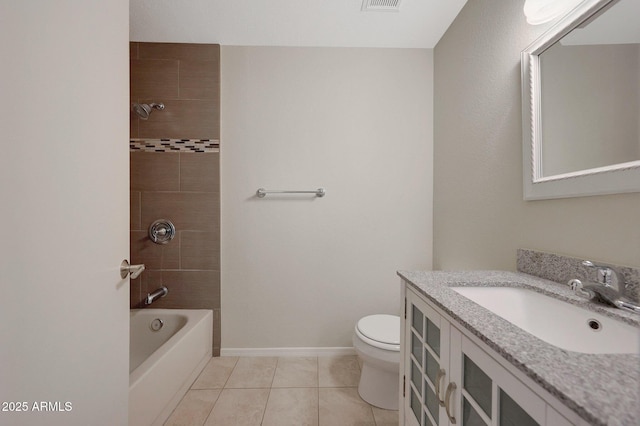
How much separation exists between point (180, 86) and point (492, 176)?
207 centimetres

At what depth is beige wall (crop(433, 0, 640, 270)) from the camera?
760mm

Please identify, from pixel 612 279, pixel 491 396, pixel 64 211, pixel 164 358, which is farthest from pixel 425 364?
pixel 164 358

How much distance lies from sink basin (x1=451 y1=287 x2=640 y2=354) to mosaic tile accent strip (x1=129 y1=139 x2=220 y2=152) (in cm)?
172

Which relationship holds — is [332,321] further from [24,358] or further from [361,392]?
[24,358]

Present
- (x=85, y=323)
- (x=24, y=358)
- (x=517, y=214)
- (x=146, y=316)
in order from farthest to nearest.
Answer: (x=146, y=316), (x=517, y=214), (x=85, y=323), (x=24, y=358)

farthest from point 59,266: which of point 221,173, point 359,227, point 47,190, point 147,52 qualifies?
point 147,52

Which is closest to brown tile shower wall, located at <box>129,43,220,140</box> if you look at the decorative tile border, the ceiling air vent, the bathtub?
the ceiling air vent

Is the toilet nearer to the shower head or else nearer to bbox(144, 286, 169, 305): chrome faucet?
bbox(144, 286, 169, 305): chrome faucet

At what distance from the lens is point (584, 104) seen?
2.57 feet

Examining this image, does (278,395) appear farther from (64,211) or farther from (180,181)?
(180,181)

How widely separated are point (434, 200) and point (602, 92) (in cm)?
109

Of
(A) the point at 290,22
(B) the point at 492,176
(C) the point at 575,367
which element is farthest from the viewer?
(A) the point at 290,22

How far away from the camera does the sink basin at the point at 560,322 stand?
583 mm

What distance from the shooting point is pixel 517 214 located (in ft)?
3.46
